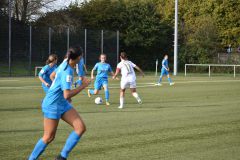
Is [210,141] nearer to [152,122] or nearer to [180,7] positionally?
[152,122]

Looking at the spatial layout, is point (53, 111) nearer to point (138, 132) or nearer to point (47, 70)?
point (138, 132)

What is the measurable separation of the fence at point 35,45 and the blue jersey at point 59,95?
32708mm

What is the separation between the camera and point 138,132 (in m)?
11.8

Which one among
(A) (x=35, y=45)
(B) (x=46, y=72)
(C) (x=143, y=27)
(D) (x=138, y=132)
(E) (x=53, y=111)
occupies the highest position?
(C) (x=143, y=27)

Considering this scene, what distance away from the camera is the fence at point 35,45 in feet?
132

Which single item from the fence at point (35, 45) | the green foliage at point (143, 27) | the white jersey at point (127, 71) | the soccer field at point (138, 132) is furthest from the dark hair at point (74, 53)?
the green foliage at point (143, 27)

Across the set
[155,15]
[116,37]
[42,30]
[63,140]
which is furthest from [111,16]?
[63,140]

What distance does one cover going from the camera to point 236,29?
67.5 metres

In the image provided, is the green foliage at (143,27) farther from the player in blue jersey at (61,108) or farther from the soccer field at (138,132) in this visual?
the player in blue jersey at (61,108)

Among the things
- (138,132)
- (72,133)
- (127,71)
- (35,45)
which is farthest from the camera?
(35,45)

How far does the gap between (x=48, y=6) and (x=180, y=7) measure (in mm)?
26036

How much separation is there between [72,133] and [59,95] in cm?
61

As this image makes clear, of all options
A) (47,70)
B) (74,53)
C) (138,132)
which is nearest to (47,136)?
(74,53)

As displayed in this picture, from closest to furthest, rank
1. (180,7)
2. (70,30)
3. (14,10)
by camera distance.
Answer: (70,30) < (14,10) < (180,7)
